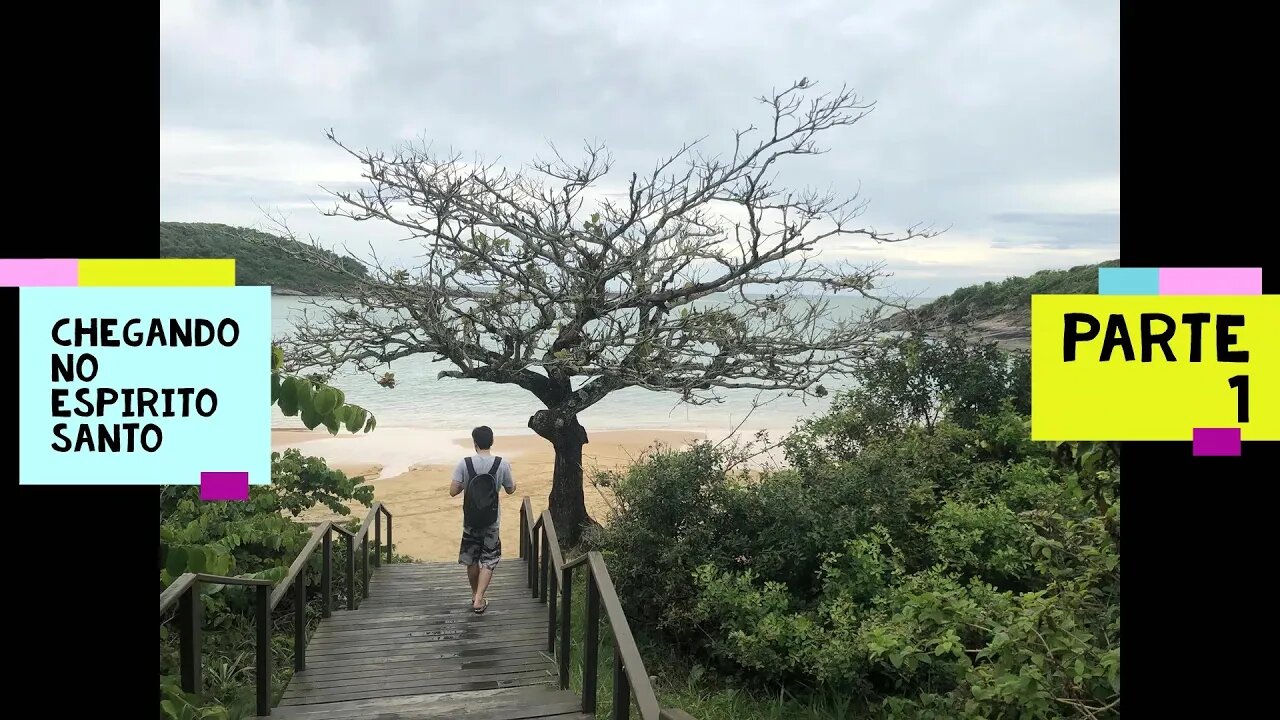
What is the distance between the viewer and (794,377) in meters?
11.0

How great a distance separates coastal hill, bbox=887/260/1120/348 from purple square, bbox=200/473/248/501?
34.5 ft

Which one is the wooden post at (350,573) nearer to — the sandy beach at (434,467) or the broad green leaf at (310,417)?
the sandy beach at (434,467)

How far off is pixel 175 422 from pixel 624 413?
2961 centimetres

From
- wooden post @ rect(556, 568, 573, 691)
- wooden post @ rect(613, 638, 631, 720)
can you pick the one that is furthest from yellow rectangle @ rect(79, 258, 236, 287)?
wooden post @ rect(556, 568, 573, 691)

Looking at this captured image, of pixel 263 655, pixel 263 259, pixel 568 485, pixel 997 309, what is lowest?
pixel 568 485

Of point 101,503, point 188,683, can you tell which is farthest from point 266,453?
point 188,683

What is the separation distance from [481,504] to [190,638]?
3.12m

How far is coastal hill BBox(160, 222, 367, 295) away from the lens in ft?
33.7

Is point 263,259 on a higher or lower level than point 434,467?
higher

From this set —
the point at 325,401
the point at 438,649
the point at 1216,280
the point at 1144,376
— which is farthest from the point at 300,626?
the point at 1216,280

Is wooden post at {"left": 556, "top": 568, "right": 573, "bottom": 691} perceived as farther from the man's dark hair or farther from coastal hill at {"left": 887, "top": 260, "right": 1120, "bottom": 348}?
coastal hill at {"left": 887, "top": 260, "right": 1120, "bottom": 348}

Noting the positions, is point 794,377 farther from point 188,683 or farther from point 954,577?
point 188,683

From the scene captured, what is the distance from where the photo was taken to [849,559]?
7.52 meters

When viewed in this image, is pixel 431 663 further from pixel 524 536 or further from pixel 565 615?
pixel 524 536
